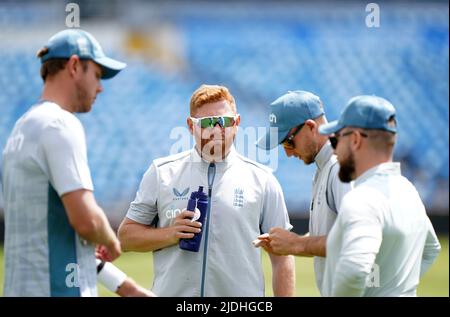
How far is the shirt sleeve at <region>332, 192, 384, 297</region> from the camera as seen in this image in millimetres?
3623

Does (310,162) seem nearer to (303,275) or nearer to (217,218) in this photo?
(217,218)

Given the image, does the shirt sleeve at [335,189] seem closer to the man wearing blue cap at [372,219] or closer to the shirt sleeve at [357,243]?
the man wearing blue cap at [372,219]

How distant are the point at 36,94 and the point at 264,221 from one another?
12984 millimetres

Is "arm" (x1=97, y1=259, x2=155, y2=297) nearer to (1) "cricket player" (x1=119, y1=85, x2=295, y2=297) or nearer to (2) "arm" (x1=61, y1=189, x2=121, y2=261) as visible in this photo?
(2) "arm" (x1=61, y1=189, x2=121, y2=261)

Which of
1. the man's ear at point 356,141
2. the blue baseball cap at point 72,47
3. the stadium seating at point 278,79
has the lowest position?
the man's ear at point 356,141

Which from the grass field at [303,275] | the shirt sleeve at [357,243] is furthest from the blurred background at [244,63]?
the shirt sleeve at [357,243]

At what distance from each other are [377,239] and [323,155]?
1.17 metres

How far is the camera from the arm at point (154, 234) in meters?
4.78

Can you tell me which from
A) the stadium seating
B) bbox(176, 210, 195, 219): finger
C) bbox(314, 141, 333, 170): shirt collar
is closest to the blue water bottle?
bbox(176, 210, 195, 219): finger

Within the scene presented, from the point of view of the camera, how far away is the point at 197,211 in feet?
15.8

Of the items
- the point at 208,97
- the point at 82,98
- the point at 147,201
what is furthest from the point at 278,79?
the point at 82,98

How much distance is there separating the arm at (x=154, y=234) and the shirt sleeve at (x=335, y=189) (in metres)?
0.72

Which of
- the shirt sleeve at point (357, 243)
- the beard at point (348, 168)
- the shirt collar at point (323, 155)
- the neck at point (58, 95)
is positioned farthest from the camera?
the shirt collar at point (323, 155)
